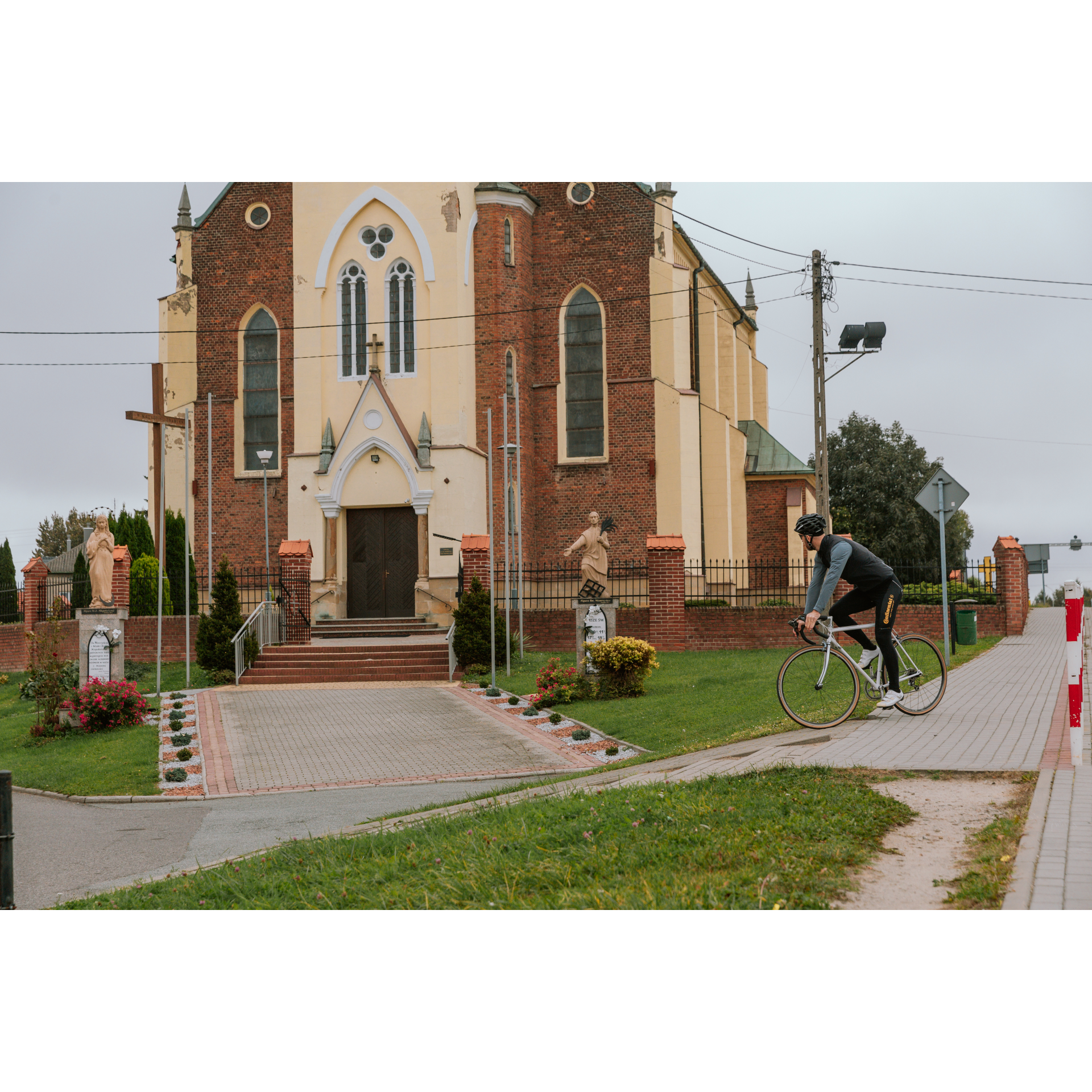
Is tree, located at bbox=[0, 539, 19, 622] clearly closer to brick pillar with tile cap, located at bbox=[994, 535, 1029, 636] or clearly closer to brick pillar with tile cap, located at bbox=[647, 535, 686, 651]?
brick pillar with tile cap, located at bbox=[647, 535, 686, 651]

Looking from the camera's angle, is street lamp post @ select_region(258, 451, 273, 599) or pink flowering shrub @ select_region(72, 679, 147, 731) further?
street lamp post @ select_region(258, 451, 273, 599)

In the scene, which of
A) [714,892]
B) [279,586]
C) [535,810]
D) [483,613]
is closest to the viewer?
[714,892]

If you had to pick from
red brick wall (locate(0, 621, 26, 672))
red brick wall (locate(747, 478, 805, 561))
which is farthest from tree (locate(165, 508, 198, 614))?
red brick wall (locate(747, 478, 805, 561))

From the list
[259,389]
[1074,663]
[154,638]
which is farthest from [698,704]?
[259,389]

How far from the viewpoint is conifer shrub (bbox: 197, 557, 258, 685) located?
20125mm

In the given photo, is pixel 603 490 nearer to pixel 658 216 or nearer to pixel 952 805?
pixel 658 216

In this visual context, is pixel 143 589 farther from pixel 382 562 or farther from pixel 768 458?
pixel 768 458

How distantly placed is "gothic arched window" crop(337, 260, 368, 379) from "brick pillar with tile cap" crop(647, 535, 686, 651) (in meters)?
10.8

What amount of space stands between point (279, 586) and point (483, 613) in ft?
19.2

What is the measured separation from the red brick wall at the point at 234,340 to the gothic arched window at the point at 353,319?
1616mm

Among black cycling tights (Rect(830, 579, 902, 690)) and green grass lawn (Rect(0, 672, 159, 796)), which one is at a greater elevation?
black cycling tights (Rect(830, 579, 902, 690))

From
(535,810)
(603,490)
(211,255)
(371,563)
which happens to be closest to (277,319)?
(211,255)

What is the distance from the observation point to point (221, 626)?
66.1ft

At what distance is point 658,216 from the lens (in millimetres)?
28453
